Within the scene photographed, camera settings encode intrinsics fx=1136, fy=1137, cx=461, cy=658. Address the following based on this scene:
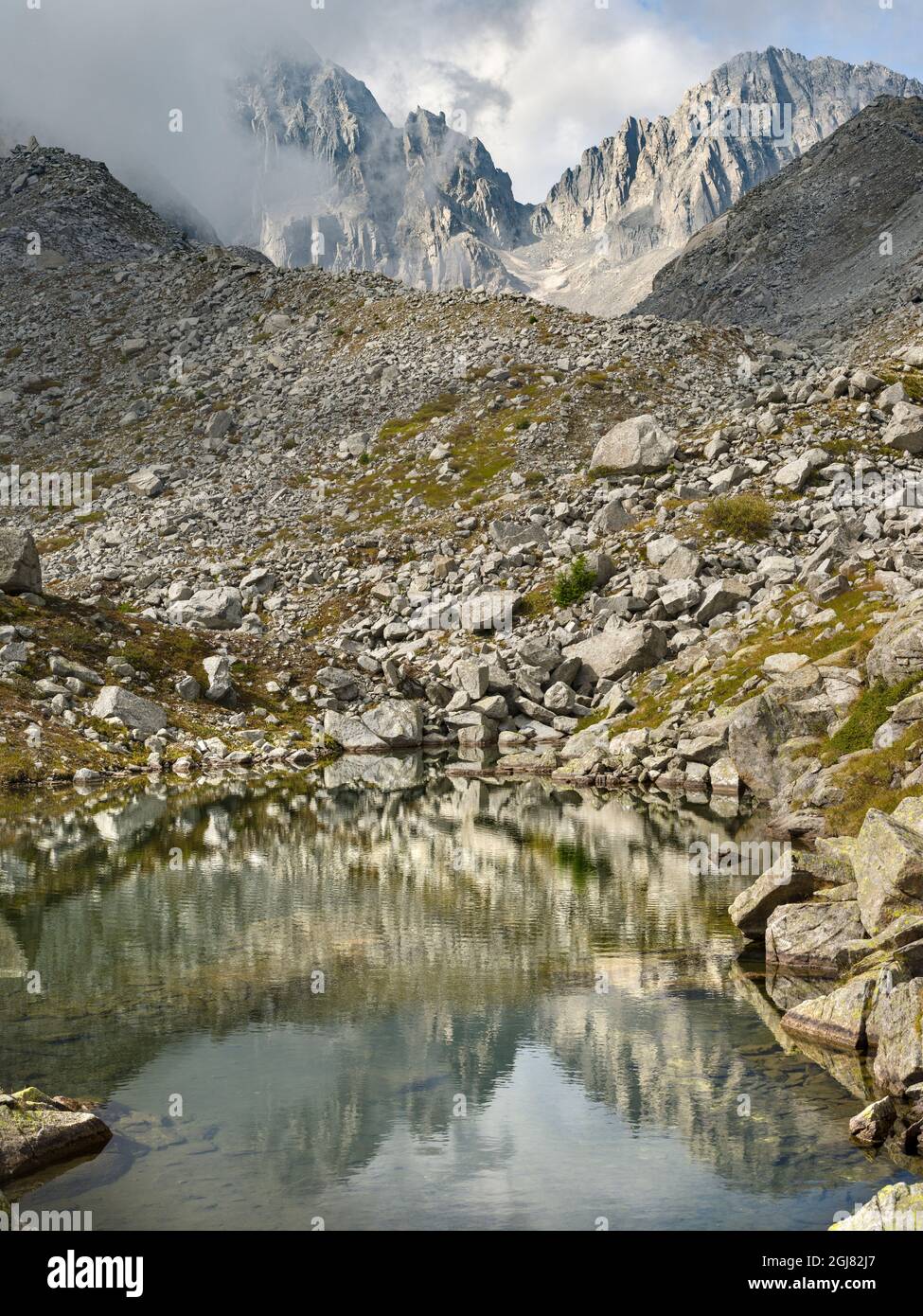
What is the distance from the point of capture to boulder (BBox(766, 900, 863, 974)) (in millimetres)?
30188

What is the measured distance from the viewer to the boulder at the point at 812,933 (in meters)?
30.2

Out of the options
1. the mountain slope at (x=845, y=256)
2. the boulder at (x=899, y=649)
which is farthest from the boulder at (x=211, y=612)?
the mountain slope at (x=845, y=256)

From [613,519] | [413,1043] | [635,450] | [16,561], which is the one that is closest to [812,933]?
[413,1043]

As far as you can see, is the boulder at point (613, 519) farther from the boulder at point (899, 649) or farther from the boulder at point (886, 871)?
the boulder at point (886, 871)

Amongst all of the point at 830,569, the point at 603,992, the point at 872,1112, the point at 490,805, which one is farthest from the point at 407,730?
the point at 872,1112

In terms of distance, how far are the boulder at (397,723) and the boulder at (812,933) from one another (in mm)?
53086

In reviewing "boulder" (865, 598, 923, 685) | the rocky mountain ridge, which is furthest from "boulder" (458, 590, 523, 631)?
"boulder" (865, 598, 923, 685)

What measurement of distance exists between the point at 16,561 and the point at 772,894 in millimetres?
68525

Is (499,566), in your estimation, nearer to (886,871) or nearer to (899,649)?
(899,649)

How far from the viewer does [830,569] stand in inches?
2987

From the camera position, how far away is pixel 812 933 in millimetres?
30891
